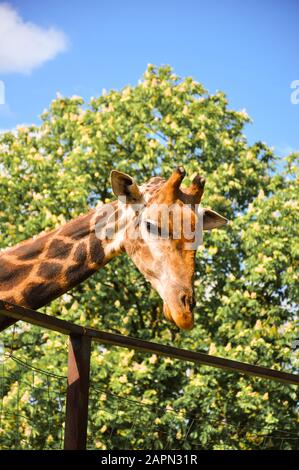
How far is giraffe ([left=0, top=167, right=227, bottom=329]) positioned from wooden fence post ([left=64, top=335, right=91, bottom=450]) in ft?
3.34

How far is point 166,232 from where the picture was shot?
14.8 feet

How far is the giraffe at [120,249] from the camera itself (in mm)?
4348

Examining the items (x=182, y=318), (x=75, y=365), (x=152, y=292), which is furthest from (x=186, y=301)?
(x=152, y=292)

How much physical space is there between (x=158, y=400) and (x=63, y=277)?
7814 millimetres

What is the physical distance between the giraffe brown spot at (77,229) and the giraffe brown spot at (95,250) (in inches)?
2.7

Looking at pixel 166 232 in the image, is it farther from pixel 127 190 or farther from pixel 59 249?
pixel 59 249

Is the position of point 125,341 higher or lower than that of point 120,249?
lower

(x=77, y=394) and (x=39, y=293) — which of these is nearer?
(x=77, y=394)

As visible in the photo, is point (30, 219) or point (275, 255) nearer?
point (275, 255)

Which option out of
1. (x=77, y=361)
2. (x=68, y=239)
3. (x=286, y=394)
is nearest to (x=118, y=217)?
(x=68, y=239)

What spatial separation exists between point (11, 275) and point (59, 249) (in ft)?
1.12

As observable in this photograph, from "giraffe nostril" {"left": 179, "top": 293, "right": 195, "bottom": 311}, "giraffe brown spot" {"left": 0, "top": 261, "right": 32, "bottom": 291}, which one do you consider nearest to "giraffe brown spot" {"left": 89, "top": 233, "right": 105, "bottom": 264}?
"giraffe brown spot" {"left": 0, "top": 261, "right": 32, "bottom": 291}
